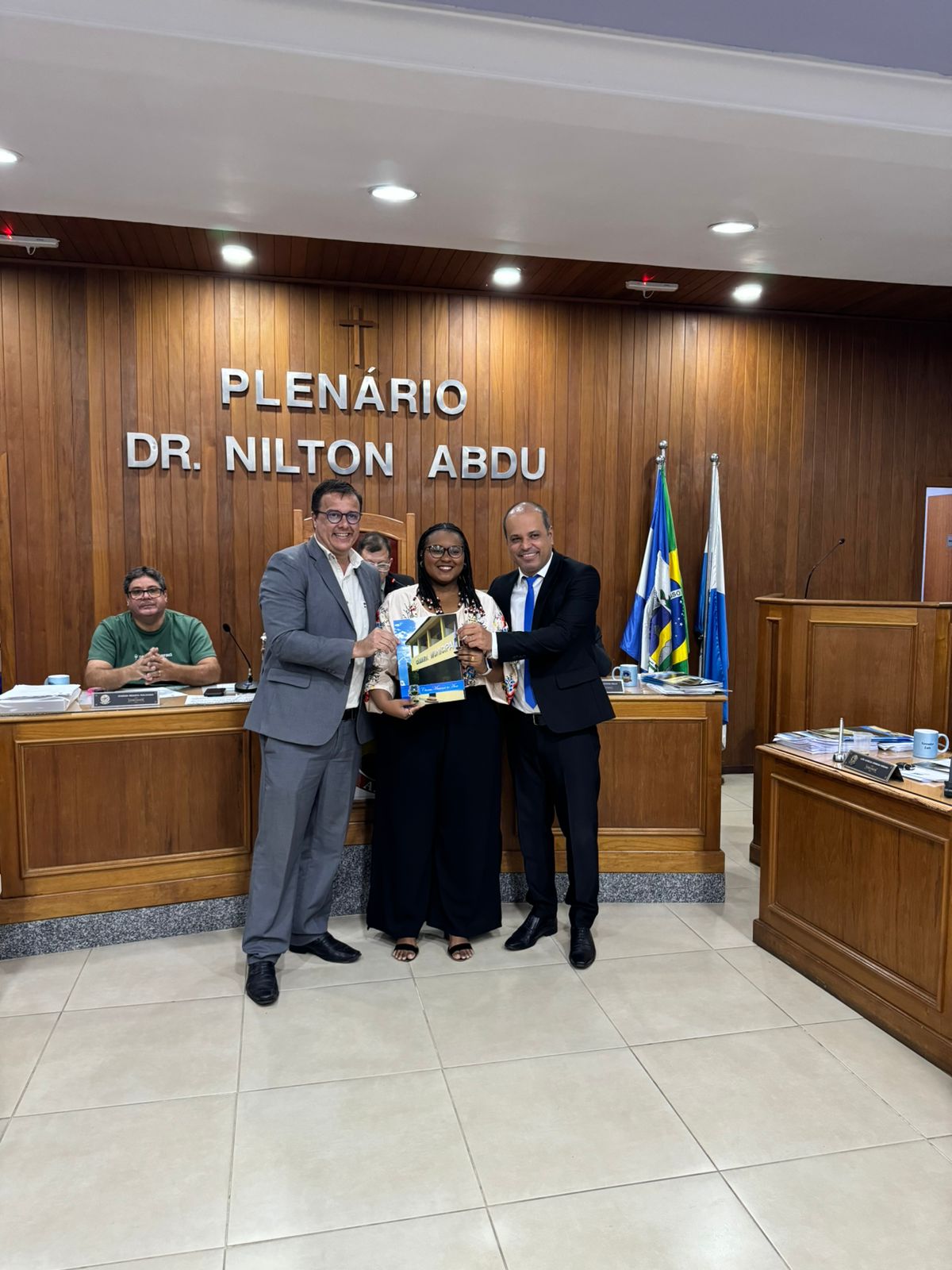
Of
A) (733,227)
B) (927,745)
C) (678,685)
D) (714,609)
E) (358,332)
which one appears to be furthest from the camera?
(714,609)

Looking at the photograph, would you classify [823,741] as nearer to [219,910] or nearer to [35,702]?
[219,910]

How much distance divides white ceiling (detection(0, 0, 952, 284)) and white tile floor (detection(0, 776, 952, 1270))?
3.03 meters

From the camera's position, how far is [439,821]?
11.3 ft

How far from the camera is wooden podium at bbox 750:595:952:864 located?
4.38 m

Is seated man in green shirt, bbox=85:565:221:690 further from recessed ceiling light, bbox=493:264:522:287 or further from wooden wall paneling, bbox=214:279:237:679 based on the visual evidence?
recessed ceiling light, bbox=493:264:522:287

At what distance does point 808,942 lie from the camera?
334cm

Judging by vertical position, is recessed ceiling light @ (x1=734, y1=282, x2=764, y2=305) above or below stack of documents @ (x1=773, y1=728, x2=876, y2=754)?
above

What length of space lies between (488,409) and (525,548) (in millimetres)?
2988

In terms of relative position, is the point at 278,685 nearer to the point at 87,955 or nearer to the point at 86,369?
the point at 87,955

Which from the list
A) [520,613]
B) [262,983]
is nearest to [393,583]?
[520,613]

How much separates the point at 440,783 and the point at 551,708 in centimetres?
51

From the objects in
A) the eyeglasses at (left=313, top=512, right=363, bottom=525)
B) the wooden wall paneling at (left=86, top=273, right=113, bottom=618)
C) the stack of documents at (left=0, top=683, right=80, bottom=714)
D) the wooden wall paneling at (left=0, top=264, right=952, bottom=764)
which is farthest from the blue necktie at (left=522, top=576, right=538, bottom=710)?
the wooden wall paneling at (left=86, top=273, right=113, bottom=618)

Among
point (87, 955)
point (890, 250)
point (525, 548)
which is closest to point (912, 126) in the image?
point (890, 250)

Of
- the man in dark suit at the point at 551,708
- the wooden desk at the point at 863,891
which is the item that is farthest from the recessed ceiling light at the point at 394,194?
the wooden desk at the point at 863,891
